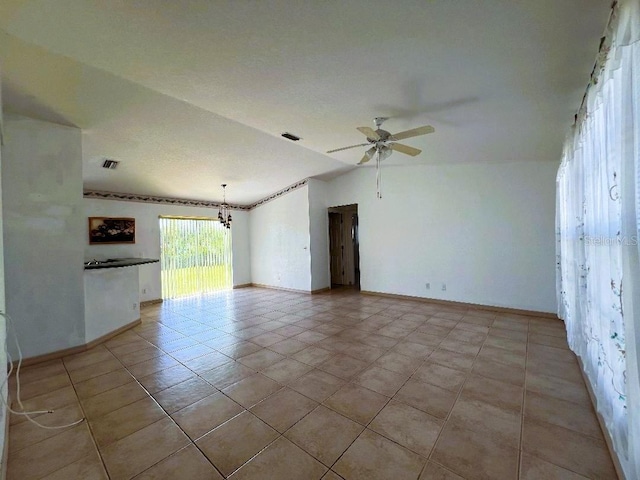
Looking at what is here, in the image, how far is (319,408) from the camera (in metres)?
2.11

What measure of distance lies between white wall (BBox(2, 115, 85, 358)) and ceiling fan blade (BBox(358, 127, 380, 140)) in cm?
361

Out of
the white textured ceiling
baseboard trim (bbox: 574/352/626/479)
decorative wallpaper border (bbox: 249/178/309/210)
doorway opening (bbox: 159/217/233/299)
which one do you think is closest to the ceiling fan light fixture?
the white textured ceiling

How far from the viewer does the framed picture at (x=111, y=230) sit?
207 inches

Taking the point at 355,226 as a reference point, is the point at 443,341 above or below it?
below

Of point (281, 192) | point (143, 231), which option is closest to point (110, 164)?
point (143, 231)

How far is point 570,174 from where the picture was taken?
103 inches

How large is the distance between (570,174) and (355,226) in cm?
544

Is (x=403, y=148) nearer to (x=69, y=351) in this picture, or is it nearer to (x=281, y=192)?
(x=281, y=192)

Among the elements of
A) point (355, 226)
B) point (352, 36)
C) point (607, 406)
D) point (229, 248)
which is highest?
point (352, 36)

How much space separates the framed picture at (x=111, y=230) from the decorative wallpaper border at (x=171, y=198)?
1.52ft

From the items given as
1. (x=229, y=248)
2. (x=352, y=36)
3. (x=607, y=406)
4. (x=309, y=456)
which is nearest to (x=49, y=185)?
(x=352, y=36)

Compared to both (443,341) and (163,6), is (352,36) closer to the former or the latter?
(163,6)

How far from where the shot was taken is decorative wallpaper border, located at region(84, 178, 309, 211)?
213 inches

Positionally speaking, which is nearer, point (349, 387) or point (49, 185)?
point (349, 387)
